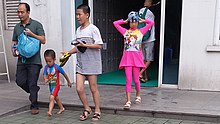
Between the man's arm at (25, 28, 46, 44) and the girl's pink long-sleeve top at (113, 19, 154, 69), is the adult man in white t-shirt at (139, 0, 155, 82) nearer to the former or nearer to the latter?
the girl's pink long-sleeve top at (113, 19, 154, 69)

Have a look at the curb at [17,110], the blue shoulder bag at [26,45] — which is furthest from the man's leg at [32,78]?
the curb at [17,110]

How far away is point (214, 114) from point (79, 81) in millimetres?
2162

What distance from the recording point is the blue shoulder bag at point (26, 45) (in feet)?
15.6

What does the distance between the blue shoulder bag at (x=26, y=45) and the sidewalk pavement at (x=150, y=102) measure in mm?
1129

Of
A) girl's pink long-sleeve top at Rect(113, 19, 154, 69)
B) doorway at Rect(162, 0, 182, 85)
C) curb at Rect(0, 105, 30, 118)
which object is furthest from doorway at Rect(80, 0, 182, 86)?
curb at Rect(0, 105, 30, 118)

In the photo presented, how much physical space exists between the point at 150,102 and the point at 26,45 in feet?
7.90

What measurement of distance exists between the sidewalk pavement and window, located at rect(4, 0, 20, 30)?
2.02 meters

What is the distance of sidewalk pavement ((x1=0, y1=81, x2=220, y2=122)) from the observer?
15.4 ft

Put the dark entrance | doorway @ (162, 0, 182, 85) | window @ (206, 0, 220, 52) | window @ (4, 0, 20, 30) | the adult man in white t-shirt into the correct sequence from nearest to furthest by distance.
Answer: window @ (206, 0, 220, 52) < doorway @ (162, 0, 182, 85) < the adult man in white t-shirt < window @ (4, 0, 20, 30) < the dark entrance

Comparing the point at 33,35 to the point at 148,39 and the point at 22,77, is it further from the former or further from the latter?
the point at 148,39

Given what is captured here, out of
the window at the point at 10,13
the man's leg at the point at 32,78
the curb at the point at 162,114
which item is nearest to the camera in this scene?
the curb at the point at 162,114

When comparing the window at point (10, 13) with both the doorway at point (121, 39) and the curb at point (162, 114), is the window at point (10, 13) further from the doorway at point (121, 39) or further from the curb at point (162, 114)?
the curb at point (162, 114)

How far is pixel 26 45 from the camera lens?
4742 millimetres

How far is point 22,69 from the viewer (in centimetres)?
500
